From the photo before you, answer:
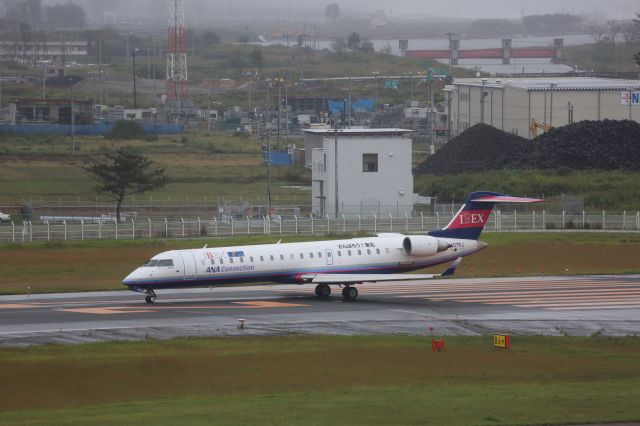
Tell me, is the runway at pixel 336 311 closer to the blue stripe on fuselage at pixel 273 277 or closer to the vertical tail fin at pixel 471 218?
the blue stripe on fuselage at pixel 273 277

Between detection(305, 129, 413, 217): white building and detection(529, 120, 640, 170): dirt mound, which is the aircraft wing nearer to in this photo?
detection(305, 129, 413, 217): white building

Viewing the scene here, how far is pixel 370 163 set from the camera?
77.8 metres

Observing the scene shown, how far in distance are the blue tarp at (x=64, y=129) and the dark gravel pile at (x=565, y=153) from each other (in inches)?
1527

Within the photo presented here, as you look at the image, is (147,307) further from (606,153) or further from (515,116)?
(515,116)

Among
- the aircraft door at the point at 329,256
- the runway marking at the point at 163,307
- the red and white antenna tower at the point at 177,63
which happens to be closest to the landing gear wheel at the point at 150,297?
the runway marking at the point at 163,307

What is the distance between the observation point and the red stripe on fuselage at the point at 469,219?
164 ft

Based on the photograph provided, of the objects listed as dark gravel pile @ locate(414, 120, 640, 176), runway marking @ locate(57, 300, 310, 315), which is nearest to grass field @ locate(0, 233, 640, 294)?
runway marking @ locate(57, 300, 310, 315)

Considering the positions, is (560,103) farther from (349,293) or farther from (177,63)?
(349,293)

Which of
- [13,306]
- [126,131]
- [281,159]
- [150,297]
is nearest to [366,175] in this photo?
[150,297]

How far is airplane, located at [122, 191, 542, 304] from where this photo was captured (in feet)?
147

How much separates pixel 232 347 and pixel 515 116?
86837 millimetres

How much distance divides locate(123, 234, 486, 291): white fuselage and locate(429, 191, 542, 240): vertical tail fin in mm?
397

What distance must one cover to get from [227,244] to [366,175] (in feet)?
53.1

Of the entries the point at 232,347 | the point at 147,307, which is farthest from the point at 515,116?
the point at 232,347
